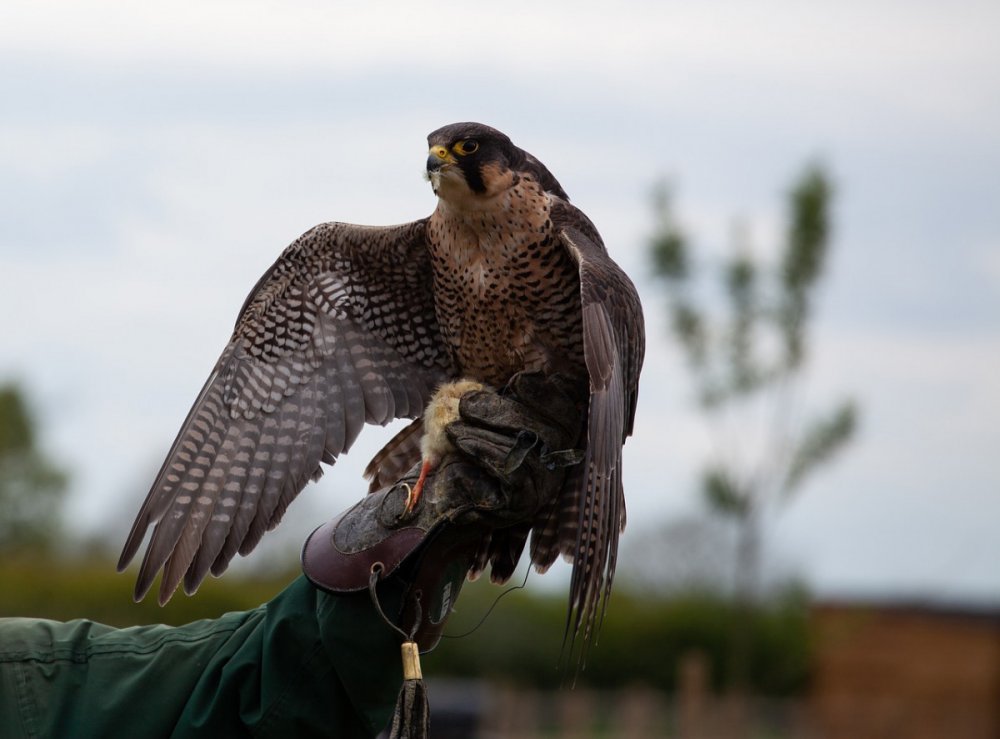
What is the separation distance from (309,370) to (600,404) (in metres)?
1.38

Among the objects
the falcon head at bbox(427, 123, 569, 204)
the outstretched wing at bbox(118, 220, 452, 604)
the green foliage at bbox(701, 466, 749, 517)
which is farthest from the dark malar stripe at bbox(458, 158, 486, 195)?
the green foliage at bbox(701, 466, 749, 517)

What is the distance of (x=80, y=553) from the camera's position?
22625 millimetres

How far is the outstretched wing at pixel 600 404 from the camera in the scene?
306cm

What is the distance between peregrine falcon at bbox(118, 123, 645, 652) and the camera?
3779 millimetres

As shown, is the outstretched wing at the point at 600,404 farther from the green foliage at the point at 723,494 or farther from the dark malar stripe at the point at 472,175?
the green foliage at the point at 723,494

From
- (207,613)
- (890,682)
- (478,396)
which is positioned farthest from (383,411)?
(890,682)

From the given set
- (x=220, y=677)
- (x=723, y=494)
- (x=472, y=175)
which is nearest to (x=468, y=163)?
(x=472, y=175)

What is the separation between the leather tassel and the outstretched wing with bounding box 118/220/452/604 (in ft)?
4.48

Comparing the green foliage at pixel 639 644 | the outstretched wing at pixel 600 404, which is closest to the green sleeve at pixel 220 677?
the outstretched wing at pixel 600 404

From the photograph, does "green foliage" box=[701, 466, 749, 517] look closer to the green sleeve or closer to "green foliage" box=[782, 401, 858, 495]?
"green foliage" box=[782, 401, 858, 495]

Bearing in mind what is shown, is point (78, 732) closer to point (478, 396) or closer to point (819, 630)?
point (478, 396)

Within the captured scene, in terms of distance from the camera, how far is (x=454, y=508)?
3.11m

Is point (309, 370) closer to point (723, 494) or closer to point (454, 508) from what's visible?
point (454, 508)

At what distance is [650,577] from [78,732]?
16296mm
